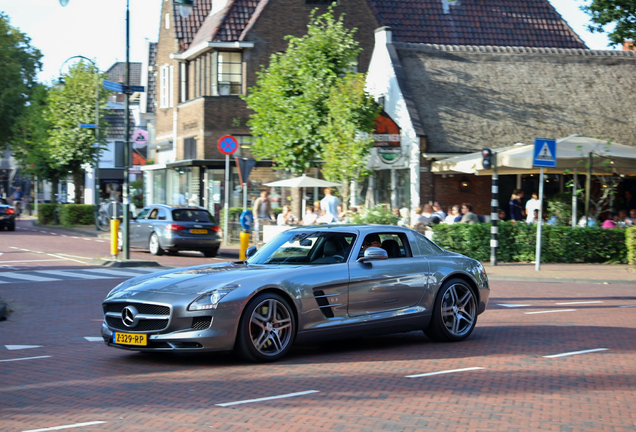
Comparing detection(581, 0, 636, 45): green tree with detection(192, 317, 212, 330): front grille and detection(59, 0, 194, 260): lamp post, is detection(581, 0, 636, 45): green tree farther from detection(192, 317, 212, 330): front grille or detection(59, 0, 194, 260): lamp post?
detection(192, 317, 212, 330): front grille

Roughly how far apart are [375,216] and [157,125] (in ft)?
83.1

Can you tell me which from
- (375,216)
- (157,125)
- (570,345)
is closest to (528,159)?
(375,216)

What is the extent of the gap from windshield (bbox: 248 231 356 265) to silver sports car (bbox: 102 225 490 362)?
0.04 feet

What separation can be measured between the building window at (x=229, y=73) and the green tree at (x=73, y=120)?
10.9 meters

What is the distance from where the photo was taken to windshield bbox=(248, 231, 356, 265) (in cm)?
909

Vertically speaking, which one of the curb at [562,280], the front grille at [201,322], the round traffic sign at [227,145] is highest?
the round traffic sign at [227,145]

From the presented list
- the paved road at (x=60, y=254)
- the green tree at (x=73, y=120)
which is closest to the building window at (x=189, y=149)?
the paved road at (x=60, y=254)

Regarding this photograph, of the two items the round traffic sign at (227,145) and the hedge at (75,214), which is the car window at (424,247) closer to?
the round traffic sign at (227,145)

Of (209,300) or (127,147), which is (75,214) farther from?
(209,300)

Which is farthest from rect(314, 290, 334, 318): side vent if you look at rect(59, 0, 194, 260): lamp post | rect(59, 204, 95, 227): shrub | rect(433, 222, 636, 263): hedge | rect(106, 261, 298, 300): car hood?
rect(59, 204, 95, 227): shrub

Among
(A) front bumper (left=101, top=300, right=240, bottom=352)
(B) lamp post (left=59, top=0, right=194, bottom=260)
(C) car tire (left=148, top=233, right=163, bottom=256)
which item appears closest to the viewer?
(A) front bumper (left=101, top=300, right=240, bottom=352)

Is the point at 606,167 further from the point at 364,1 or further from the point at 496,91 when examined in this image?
the point at 364,1

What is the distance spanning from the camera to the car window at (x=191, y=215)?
24938mm

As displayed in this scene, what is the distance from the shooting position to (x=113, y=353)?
902cm
